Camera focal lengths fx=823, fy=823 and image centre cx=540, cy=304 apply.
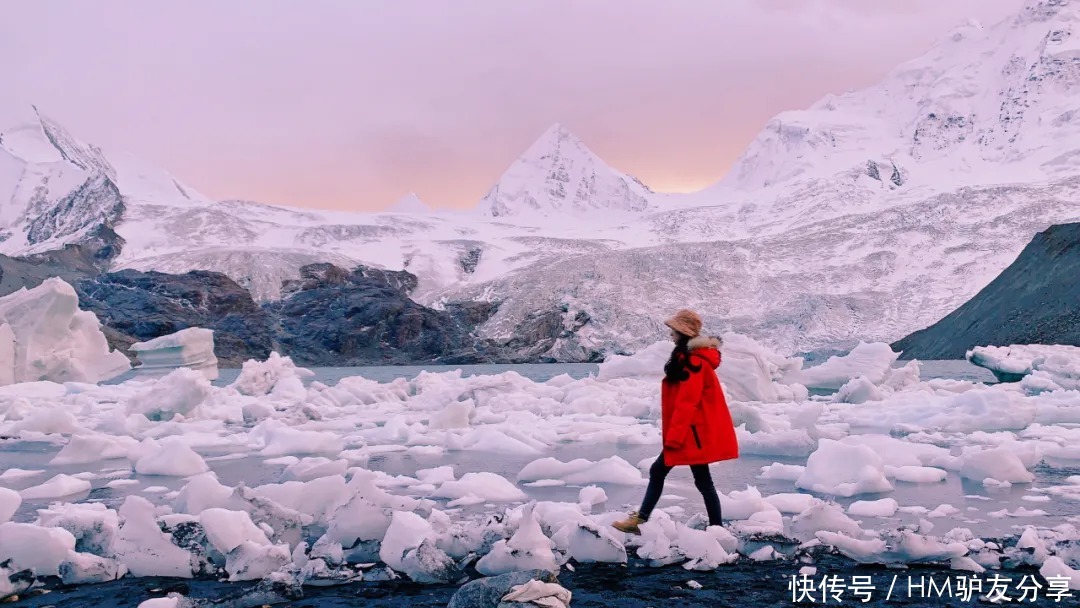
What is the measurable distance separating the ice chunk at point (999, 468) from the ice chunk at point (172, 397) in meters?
11.8

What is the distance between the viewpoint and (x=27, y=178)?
117750 millimetres

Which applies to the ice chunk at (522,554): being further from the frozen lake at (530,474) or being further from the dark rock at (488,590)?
the dark rock at (488,590)

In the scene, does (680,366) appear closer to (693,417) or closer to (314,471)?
(693,417)

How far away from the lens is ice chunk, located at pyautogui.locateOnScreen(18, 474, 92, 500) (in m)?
6.71

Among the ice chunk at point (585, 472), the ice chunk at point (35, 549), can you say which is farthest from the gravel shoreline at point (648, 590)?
the ice chunk at point (585, 472)

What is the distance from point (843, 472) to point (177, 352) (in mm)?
26188

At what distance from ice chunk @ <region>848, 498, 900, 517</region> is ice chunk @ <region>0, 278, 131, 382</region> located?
76.4ft

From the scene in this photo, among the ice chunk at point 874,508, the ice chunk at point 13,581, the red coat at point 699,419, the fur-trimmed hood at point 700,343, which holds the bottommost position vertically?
the ice chunk at point 13,581

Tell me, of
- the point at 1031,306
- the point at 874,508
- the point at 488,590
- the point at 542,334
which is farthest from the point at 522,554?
the point at 542,334

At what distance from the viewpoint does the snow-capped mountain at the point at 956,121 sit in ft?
358

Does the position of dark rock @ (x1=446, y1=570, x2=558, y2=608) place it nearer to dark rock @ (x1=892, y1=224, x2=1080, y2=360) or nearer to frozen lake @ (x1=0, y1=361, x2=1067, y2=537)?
frozen lake @ (x1=0, y1=361, x2=1067, y2=537)

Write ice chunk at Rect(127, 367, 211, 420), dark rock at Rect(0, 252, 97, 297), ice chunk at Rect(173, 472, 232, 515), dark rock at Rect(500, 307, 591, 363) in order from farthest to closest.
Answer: dark rock at Rect(0, 252, 97, 297)
dark rock at Rect(500, 307, 591, 363)
ice chunk at Rect(127, 367, 211, 420)
ice chunk at Rect(173, 472, 232, 515)

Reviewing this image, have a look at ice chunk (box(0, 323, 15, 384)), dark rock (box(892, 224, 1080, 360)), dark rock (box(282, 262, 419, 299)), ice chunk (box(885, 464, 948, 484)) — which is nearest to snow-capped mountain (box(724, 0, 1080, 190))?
dark rock (box(892, 224, 1080, 360))

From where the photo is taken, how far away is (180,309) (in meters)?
68.1
